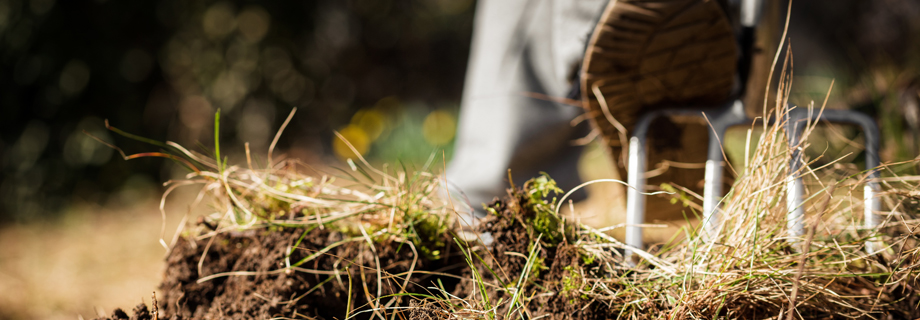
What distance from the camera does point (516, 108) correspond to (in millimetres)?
1089

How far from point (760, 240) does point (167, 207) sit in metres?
2.42

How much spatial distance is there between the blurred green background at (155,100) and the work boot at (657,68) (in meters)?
0.58

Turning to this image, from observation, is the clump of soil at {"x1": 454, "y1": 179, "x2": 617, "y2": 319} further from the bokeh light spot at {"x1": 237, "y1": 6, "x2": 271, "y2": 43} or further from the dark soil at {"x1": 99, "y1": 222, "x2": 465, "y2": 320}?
the bokeh light spot at {"x1": 237, "y1": 6, "x2": 271, "y2": 43}

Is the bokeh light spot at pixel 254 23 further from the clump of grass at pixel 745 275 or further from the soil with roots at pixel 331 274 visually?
the clump of grass at pixel 745 275

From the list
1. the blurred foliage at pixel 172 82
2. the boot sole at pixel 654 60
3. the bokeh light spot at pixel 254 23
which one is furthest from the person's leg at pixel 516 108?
the bokeh light spot at pixel 254 23

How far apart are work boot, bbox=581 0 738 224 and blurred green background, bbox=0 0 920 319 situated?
579 mm

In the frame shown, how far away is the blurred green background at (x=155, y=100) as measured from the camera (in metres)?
1.67

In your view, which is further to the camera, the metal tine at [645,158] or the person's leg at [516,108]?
the person's leg at [516,108]

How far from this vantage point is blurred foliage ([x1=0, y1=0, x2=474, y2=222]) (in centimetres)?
222

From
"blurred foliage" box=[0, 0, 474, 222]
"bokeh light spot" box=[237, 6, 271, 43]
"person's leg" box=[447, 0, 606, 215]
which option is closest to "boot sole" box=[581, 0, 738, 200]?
"person's leg" box=[447, 0, 606, 215]

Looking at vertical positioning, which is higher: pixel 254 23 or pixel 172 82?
pixel 254 23

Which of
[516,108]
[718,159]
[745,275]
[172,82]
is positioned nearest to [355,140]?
[172,82]

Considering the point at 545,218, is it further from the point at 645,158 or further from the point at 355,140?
the point at 355,140

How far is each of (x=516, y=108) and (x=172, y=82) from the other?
2.37m
